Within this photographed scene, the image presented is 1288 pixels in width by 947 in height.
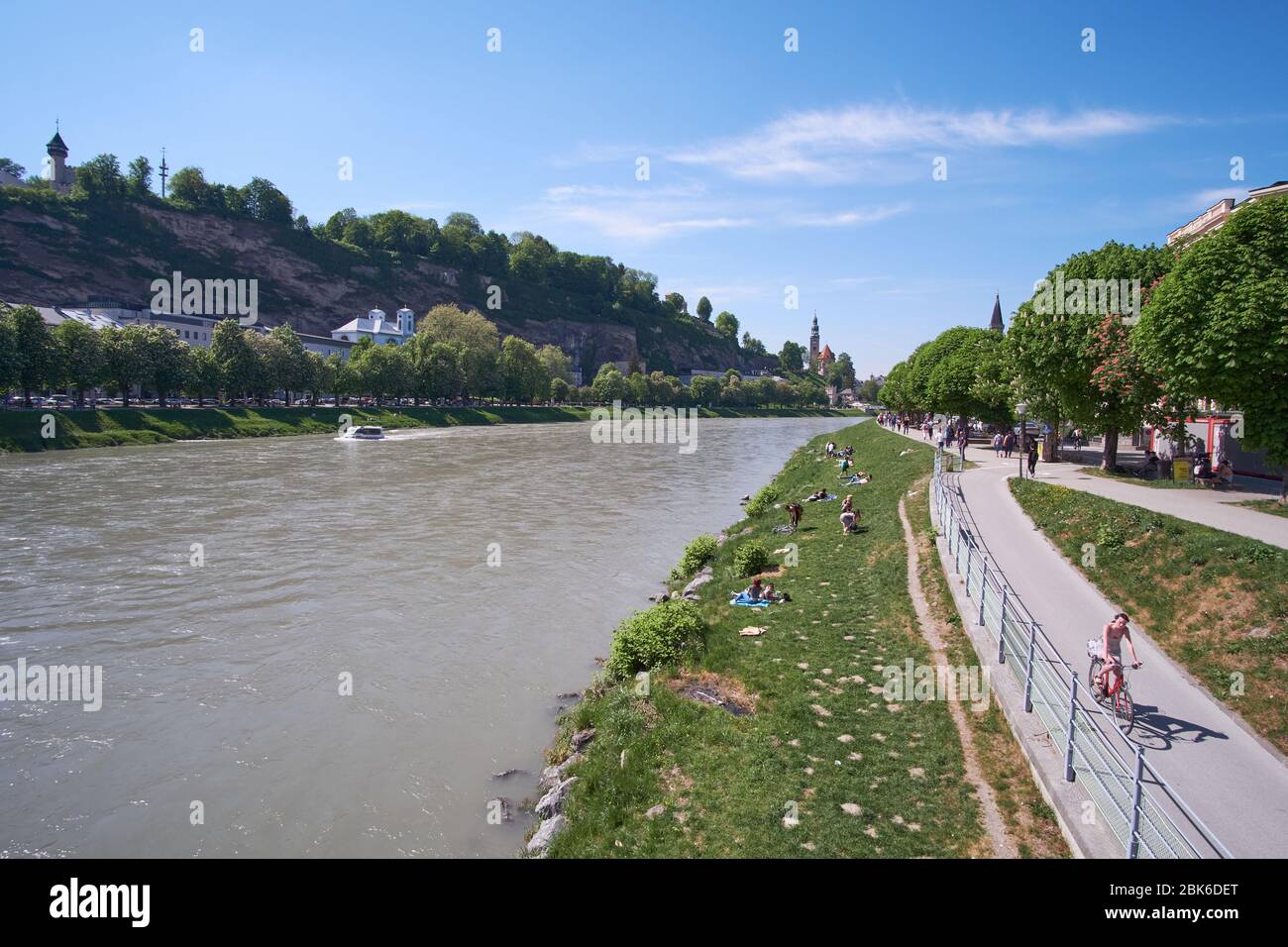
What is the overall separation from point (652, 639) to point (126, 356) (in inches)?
2665

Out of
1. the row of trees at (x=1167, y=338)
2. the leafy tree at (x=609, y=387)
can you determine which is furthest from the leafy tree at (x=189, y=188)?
the row of trees at (x=1167, y=338)

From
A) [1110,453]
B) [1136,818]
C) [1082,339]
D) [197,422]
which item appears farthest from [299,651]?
[197,422]

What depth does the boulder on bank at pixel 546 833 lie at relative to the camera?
27.8 feet

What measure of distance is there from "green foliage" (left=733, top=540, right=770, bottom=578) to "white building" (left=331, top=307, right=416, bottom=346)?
117498 mm

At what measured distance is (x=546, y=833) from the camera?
868 centimetres

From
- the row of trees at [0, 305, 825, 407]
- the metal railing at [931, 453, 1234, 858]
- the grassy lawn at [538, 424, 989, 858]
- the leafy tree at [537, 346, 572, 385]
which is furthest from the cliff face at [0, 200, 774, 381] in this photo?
the metal railing at [931, 453, 1234, 858]

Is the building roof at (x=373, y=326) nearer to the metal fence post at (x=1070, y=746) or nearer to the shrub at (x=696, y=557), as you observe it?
the shrub at (x=696, y=557)

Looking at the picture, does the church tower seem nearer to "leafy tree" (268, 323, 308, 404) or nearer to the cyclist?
"leafy tree" (268, 323, 308, 404)

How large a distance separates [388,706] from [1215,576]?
599 inches

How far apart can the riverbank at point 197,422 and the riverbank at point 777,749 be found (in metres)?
54.6

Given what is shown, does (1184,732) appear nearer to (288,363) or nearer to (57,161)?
(288,363)

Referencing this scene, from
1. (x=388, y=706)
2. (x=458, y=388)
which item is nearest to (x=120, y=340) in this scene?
(x=458, y=388)

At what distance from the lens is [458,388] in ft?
323
